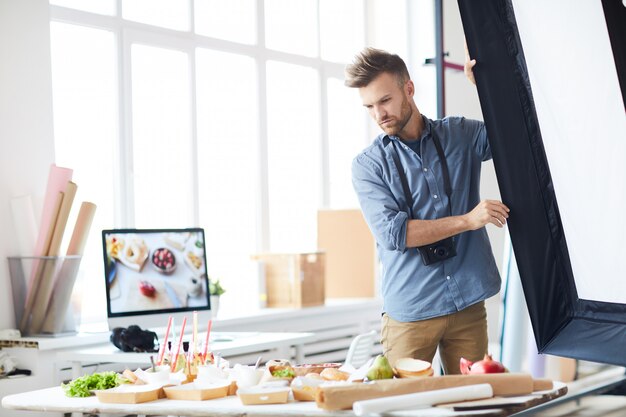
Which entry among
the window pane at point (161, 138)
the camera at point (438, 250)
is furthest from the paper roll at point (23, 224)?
the camera at point (438, 250)

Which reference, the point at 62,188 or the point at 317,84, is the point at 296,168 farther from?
the point at 62,188

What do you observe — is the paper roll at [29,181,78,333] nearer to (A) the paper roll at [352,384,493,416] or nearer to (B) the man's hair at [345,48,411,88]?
(B) the man's hair at [345,48,411,88]

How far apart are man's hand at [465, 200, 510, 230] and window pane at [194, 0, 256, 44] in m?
3.17

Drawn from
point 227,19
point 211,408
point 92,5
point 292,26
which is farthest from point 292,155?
point 211,408

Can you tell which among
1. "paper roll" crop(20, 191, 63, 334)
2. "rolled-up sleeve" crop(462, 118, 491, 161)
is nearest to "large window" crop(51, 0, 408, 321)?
"paper roll" crop(20, 191, 63, 334)

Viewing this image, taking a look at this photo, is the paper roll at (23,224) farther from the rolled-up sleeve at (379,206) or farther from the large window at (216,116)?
the rolled-up sleeve at (379,206)

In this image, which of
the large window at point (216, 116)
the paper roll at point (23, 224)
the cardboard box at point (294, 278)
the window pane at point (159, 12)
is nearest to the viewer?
the paper roll at point (23, 224)

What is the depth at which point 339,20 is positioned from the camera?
6.11 m

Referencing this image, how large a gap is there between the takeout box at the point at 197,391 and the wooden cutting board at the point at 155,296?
1.61 meters

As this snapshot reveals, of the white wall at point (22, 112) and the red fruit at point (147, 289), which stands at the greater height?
the white wall at point (22, 112)

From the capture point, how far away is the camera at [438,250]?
2625mm

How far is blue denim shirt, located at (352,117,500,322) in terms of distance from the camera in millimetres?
2615

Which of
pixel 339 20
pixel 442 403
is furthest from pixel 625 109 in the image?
pixel 339 20

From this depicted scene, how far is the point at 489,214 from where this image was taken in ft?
7.29
